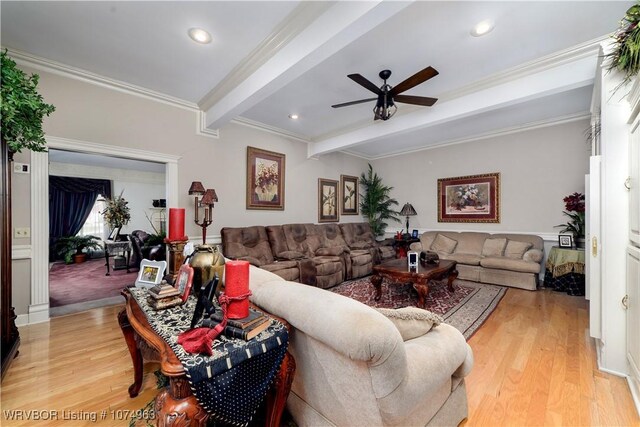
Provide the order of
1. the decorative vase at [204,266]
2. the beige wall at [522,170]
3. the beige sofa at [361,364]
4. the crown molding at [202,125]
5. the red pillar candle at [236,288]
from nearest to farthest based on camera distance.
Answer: the beige sofa at [361,364]
the red pillar candle at [236,288]
the decorative vase at [204,266]
the crown molding at [202,125]
the beige wall at [522,170]

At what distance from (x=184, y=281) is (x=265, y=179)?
3.29 meters

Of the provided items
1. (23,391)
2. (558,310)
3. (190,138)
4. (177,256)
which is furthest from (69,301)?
(558,310)

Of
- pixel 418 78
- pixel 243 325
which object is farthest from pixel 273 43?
pixel 243 325

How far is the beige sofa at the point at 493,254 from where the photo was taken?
400cm

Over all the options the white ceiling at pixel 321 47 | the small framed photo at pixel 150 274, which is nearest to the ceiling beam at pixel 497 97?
the white ceiling at pixel 321 47

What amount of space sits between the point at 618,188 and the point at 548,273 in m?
2.82

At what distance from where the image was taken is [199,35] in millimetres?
2297

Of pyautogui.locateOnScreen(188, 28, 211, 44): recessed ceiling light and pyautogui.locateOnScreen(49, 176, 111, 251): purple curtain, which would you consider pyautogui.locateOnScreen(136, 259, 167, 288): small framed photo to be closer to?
pyautogui.locateOnScreen(188, 28, 211, 44): recessed ceiling light

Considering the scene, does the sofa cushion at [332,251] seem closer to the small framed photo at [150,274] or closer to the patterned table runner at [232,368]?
the small framed photo at [150,274]

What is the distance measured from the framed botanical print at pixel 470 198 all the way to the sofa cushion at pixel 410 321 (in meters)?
4.55

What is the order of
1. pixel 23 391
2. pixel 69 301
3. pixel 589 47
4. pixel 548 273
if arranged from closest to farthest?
pixel 23 391 → pixel 589 47 → pixel 69 301 → pixel 548 273

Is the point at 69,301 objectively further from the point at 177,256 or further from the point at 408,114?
the point at 408,114

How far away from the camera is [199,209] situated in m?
3.78

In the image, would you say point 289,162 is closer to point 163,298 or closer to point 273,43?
point 273,43
